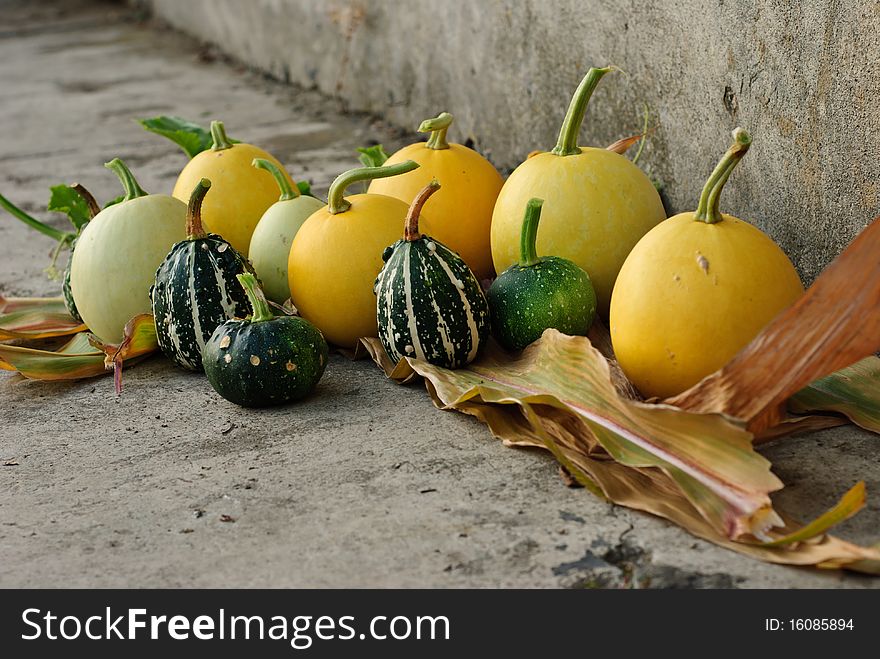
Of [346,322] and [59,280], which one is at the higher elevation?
[346,322]

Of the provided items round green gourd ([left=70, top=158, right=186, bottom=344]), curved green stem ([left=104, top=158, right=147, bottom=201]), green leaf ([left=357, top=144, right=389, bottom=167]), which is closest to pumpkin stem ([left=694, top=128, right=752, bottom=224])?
green leaf ([left=357, top=144, right=389, bottom=167])

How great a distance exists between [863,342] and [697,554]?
1.55 ft

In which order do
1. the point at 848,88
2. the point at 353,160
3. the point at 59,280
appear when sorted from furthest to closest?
the point at 353,160 → the point at 59,280 → the point at 848,88

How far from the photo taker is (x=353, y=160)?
15.3 ft

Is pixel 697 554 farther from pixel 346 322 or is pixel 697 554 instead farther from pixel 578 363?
pixel 346 322

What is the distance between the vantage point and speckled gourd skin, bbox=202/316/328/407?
2.24m

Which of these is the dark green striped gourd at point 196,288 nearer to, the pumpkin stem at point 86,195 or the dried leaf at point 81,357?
the dried leaf at point 81,357

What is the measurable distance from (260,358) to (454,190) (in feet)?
2.61

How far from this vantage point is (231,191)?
2.87 metres

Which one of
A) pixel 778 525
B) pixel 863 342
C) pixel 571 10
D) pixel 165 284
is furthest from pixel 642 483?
pixel 571 10

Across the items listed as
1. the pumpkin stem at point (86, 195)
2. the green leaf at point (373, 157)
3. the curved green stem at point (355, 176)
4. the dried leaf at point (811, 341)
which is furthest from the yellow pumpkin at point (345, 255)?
the dried leaf at point (811, 341)

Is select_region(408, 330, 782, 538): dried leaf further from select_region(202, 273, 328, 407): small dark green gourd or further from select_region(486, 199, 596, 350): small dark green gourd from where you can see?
select_region(202, 273, 328, 407): small dark green gourd

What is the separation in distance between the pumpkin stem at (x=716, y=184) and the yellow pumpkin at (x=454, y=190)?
0.82 m

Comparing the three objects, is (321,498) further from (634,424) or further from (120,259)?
(120,259)
